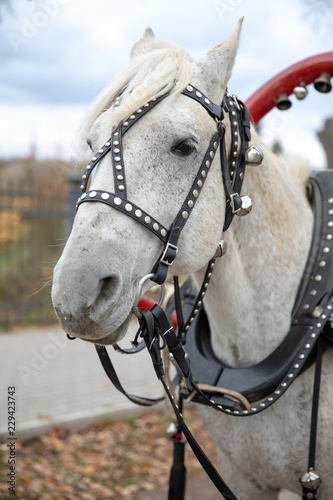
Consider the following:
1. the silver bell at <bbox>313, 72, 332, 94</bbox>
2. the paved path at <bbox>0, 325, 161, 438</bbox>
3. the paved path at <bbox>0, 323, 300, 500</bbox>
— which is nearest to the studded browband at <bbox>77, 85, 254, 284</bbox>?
the silver bell at <bbox>313, 72, 332, 94</bbox>

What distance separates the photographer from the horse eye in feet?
5.32

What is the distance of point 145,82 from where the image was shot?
168cm

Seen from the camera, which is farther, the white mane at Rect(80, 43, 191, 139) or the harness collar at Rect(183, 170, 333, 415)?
the harness collar at Rect(183, 170, 333, 415)

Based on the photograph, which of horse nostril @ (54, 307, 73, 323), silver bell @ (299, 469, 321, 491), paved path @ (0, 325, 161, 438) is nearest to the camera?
horse nostril @ (54, 307, 73, 323)

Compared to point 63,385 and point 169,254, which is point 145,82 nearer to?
point 169,254

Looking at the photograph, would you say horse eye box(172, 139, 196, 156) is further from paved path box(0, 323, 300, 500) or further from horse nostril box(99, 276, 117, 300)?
paved path box(0, 323, 300, 500)

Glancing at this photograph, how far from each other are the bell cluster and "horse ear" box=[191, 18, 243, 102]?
751mm

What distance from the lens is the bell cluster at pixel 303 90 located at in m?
2.41

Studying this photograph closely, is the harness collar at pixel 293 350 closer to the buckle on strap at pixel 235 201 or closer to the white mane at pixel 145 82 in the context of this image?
the buckle on strap at pixel 235 201

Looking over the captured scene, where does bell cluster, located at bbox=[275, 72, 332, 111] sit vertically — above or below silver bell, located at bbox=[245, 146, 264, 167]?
above

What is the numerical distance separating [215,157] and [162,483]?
3.33 metres

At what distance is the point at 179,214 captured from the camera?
1614 mm

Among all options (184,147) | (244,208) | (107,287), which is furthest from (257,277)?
(107,287)

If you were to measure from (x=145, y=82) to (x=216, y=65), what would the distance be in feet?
0.94
